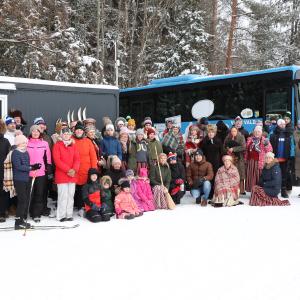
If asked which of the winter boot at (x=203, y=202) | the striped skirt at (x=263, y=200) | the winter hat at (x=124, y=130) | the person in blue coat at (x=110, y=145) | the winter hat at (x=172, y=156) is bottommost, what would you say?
the winter boot at (x=203, y=202)

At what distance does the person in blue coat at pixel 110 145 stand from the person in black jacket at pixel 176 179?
114cm

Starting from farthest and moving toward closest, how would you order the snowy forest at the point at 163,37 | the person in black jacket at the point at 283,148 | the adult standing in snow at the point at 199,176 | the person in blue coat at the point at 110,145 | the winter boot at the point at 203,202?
the snowy forest at the point at 163,37
the person in black jacket at the point at 283,148
the adult standing in snow at the point at 199,176
the winter boot at the point at 203,202
the person in blue coat at the point at 110,145

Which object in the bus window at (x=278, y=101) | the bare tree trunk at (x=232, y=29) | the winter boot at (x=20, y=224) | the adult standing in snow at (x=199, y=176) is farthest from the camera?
the bare tree trunk at (x=232, y=29)

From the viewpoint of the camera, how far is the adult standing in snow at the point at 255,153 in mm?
9398

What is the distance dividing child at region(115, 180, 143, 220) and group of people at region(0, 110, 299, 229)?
0.7 inches

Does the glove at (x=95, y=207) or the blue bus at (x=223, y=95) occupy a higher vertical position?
the blue bus at (x=223, y=95)

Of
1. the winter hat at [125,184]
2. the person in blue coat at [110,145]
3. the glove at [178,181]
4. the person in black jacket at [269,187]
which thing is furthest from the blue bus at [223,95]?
the winter hat at [125,184]

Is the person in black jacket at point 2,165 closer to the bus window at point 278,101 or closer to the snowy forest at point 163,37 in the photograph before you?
the bus window at point 278,101

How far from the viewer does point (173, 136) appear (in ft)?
32.0

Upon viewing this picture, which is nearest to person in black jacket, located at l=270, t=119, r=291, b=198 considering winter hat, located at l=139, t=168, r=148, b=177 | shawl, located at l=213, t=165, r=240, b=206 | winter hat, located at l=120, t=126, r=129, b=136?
shawl, located at l=213, t=165, r=240, b=206

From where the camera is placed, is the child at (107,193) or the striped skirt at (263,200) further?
the striped skirt at (263,200)

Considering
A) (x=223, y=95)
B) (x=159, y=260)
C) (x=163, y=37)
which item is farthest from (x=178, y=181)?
(x=163, y=37)

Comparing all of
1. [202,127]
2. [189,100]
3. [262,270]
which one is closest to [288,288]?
[262,270]

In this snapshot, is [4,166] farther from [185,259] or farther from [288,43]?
[288,43]
